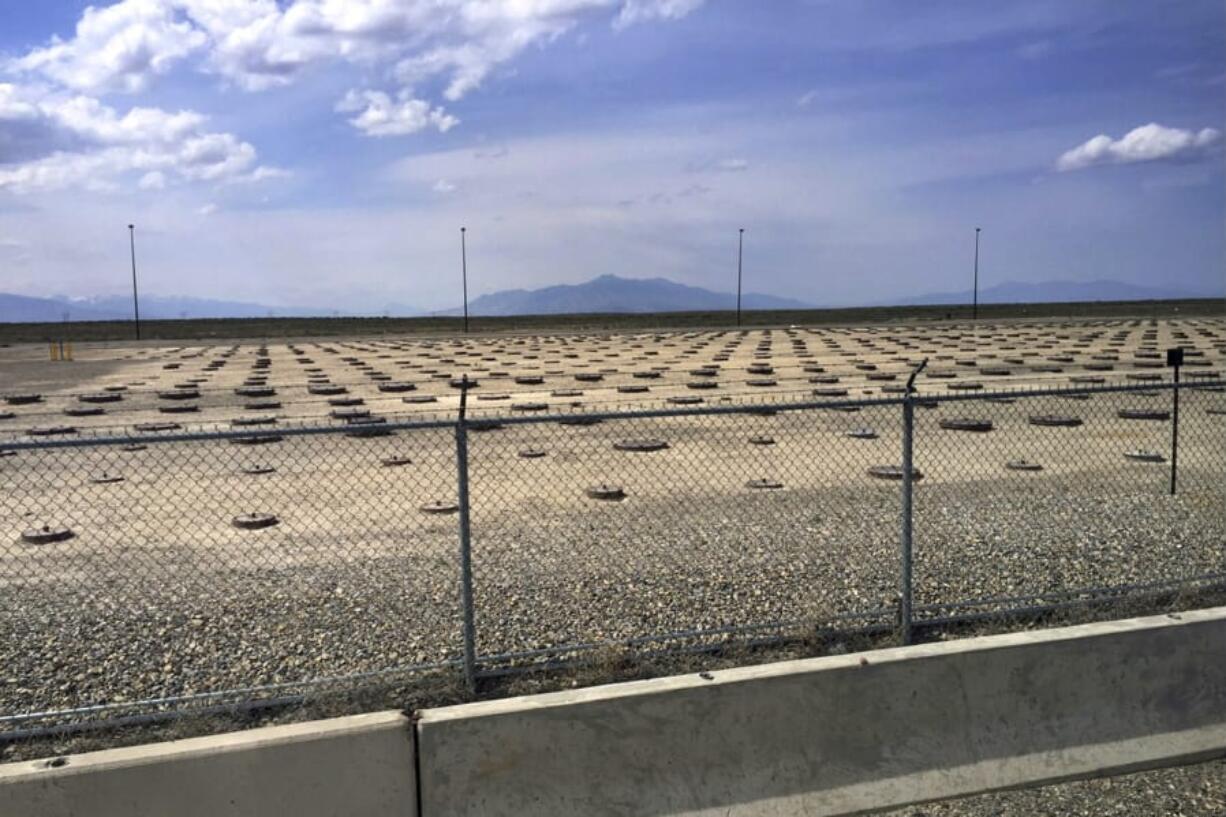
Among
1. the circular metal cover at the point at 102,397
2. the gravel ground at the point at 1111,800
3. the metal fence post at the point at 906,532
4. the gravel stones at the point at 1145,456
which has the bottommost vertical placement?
the gravel ground at the point at 1111,800

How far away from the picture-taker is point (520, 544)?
831 cm

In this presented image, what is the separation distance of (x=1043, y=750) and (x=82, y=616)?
19.0ft

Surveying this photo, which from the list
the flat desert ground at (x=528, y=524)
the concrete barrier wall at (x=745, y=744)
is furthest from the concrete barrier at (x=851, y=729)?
the flat desert ground at (x=528, y=524)

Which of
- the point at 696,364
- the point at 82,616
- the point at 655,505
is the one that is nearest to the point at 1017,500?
the point at 655,505

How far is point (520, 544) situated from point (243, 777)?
4141mm

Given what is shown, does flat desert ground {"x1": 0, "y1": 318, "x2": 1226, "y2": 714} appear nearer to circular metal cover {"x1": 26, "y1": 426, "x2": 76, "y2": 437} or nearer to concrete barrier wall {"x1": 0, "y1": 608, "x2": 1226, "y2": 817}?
circular metal cover {"x1": 26, "y1": 426, "x2": 76, "y2": 437}

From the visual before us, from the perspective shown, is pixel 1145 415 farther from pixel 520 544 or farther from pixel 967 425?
pixel 520 544

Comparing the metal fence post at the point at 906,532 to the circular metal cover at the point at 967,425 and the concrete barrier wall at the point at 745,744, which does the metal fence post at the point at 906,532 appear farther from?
the circular metal cover at the point at 967,425

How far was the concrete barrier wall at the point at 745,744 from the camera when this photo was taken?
4.27m

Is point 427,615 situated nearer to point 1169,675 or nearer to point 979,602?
point 979,602

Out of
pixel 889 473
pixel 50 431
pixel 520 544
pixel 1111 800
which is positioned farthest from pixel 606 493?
pixel 50 431

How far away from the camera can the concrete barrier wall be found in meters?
4.27

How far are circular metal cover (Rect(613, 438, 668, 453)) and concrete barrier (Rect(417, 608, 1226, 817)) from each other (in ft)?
28.4

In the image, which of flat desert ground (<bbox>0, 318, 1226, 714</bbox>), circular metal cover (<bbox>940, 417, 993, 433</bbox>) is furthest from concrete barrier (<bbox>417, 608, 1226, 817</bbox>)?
circular metal cover (<bbox>940, 417, 993, 433</bbox>)
